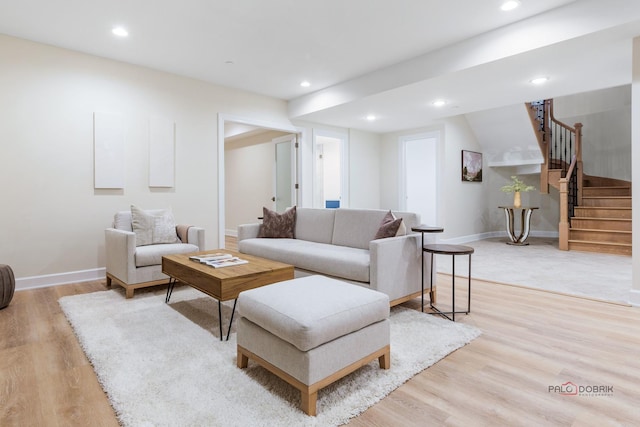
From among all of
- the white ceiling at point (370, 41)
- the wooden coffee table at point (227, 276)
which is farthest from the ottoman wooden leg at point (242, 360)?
the white ceiling at point (370, 41)

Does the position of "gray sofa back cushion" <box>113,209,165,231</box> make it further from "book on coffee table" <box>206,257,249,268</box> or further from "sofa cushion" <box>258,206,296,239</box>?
"book on coffee table" <box>206,257,249,268</box>

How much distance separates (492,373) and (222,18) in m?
3.59

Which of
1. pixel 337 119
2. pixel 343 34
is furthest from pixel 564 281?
pixel 337 119

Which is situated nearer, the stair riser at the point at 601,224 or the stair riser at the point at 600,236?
the stair riser at the point at 600,236

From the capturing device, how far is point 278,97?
5.78 metres

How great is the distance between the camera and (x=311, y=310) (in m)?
1.60

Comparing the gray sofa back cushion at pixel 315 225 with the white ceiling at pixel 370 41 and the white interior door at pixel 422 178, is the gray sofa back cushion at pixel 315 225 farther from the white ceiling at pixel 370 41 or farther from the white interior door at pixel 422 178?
the white interior door at pixel 422 178

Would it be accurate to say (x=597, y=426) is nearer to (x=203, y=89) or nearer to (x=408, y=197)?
(x=203, y=89)

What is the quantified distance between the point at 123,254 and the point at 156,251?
0.29m

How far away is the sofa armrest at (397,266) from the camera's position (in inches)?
105

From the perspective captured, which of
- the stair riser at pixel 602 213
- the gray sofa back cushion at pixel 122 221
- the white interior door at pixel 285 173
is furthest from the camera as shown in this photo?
the white interior door at pixel 285 173

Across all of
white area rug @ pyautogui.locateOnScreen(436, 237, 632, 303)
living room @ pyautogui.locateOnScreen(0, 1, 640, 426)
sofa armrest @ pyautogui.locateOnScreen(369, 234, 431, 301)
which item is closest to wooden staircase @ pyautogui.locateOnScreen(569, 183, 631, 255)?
white area rug @ pyautogui.locateOnScreen(436, 237, 632, 303)

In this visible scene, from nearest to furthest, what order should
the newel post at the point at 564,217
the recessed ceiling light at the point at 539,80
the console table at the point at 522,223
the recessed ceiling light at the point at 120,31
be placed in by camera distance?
the recessed ceiling light at the point at 120,31 → the recessed ceiling light at the point at 539,80 → the newel post at the point at 564,217 → the console table at the point at 522,223

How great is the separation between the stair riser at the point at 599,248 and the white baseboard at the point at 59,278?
294 inches
